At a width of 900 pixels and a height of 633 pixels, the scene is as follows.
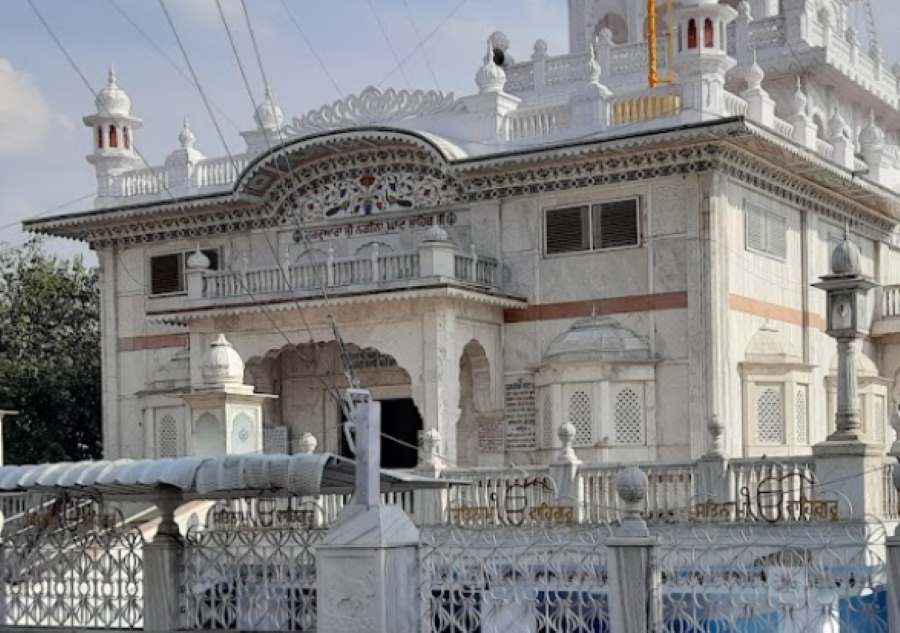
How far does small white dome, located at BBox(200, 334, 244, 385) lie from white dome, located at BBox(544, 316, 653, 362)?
17.8ft

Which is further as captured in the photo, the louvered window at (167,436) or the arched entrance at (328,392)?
the louvered window at (167,436)

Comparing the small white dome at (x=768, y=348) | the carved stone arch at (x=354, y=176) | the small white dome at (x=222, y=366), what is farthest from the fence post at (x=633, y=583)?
the carved stone arch at (x=354, y=176)

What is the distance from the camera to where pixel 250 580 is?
13.5 metres

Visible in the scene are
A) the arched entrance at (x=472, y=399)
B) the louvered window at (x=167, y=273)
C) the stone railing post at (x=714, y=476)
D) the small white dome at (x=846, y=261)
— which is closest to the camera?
the small white dome at (x=846, y=261)

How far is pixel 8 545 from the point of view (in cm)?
1476

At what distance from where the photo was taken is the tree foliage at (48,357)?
32.4 meters

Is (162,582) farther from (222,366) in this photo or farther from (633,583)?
(222,366)

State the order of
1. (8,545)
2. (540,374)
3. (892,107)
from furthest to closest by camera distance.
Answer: (892,107) → (540,374) → (8,545)

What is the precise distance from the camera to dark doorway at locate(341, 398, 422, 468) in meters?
25.8

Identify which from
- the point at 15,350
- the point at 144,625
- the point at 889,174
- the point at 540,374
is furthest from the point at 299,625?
the point at 15,350

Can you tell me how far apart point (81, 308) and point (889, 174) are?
17293 mm

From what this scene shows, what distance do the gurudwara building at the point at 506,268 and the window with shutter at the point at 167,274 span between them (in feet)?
0.15

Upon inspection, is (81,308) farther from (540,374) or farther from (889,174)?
(889,174)

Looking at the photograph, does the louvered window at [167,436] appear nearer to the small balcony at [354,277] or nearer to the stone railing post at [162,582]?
the small balcony at [354,277]
